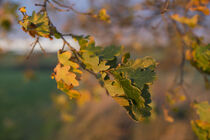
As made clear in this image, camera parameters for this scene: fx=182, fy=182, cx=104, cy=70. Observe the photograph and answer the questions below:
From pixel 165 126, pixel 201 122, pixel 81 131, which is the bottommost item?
pixel 81 131

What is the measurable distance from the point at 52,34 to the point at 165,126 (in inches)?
121

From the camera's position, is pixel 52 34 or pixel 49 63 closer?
pixel 52 34

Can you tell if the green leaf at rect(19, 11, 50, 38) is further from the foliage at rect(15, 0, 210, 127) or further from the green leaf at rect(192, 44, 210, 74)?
the green leaf at rect(192, 44, 210, 74)

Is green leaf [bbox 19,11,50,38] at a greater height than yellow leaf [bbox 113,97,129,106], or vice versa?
green leaf [bbox 19,11,50,38]

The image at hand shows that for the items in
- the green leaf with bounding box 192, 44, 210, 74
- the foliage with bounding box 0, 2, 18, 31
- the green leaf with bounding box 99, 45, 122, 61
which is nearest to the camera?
the green leaf with bounding box 99, 45, 122, 61

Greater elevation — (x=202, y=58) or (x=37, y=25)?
(x=37, y=25)

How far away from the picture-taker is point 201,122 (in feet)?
2.87

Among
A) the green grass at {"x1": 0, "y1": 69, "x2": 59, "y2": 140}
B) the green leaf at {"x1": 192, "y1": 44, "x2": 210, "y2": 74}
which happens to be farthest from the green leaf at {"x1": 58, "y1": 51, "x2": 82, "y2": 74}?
the green grass at {"x1": 0, "y1": 69, "x2": 59, "y2": 140}

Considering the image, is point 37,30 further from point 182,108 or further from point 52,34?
point 182,108

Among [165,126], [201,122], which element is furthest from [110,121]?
[201,122]

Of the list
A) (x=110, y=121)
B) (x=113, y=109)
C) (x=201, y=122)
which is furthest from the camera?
(x=113, y=109)

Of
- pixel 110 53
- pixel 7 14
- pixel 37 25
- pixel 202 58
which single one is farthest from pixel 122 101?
pixel 7 14

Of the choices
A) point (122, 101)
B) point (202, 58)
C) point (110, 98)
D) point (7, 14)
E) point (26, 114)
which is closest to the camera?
point (122, 101)

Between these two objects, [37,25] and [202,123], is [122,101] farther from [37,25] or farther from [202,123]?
[202,123]
